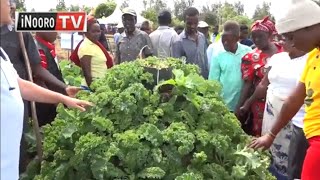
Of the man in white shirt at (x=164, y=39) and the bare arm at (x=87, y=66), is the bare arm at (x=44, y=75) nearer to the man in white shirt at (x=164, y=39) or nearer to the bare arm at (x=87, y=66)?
the bare arm at (x=87, y=66)

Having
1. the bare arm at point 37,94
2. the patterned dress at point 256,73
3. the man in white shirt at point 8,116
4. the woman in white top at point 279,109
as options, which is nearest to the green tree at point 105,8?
the patterned dress at point 256,73

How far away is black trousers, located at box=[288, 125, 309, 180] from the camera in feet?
12.5

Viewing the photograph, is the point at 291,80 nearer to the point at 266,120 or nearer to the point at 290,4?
the point at 266,120

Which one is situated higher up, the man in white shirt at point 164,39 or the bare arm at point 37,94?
the bare arm at point 37,94

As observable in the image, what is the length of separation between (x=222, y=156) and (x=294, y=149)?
2.98 ft

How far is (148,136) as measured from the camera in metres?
3.01

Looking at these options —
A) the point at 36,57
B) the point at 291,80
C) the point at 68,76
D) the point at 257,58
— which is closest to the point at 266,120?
the point at 291,80

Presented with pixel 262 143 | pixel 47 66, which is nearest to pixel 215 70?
pixel 47 66

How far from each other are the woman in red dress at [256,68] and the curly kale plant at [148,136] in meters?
1.58

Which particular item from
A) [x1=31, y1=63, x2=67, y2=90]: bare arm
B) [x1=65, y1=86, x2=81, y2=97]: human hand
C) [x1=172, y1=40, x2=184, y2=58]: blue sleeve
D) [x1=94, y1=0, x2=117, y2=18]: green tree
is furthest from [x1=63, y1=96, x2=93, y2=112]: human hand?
[x1=94, y1=0, x2=117, y2=18]: green tree

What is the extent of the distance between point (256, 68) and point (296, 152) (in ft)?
4.46

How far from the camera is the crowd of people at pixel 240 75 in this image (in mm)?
2186

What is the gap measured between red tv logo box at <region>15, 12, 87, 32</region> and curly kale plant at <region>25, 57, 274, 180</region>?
1.42 ft

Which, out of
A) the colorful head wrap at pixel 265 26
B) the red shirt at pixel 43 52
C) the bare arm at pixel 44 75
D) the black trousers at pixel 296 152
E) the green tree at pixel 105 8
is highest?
the colorful head wrap at pixel 265 26
